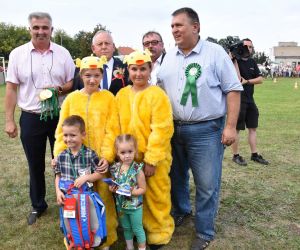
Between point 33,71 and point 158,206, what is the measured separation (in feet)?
6.30

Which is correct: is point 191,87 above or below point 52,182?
above

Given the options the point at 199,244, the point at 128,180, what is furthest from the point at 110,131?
the point at 199,244

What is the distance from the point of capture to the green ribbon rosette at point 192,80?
3.44 meters

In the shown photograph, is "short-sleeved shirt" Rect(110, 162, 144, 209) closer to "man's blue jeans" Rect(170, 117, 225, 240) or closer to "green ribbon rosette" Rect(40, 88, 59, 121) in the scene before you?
"man's blue jeans" Rect(170, 117, 225, 240)

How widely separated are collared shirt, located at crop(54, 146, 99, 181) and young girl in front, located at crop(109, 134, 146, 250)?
0.20 metres

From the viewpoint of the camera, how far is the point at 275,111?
42.8ft

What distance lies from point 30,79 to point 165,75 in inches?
57.4

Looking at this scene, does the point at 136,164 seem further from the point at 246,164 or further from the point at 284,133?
the point at 284,133

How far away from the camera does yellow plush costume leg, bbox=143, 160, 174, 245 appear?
3.62m

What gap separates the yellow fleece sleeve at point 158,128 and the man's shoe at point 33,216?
1.76m

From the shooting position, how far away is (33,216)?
4.37 m

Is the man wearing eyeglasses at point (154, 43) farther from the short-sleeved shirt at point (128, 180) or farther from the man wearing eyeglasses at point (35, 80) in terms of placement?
the short-sleeved shirt at point (128, 180)

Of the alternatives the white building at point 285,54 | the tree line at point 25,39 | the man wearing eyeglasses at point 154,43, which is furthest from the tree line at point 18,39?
the white building at point 285,54

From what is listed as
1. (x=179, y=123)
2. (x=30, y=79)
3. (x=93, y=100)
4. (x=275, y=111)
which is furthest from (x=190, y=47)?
(x=275, y=111)
